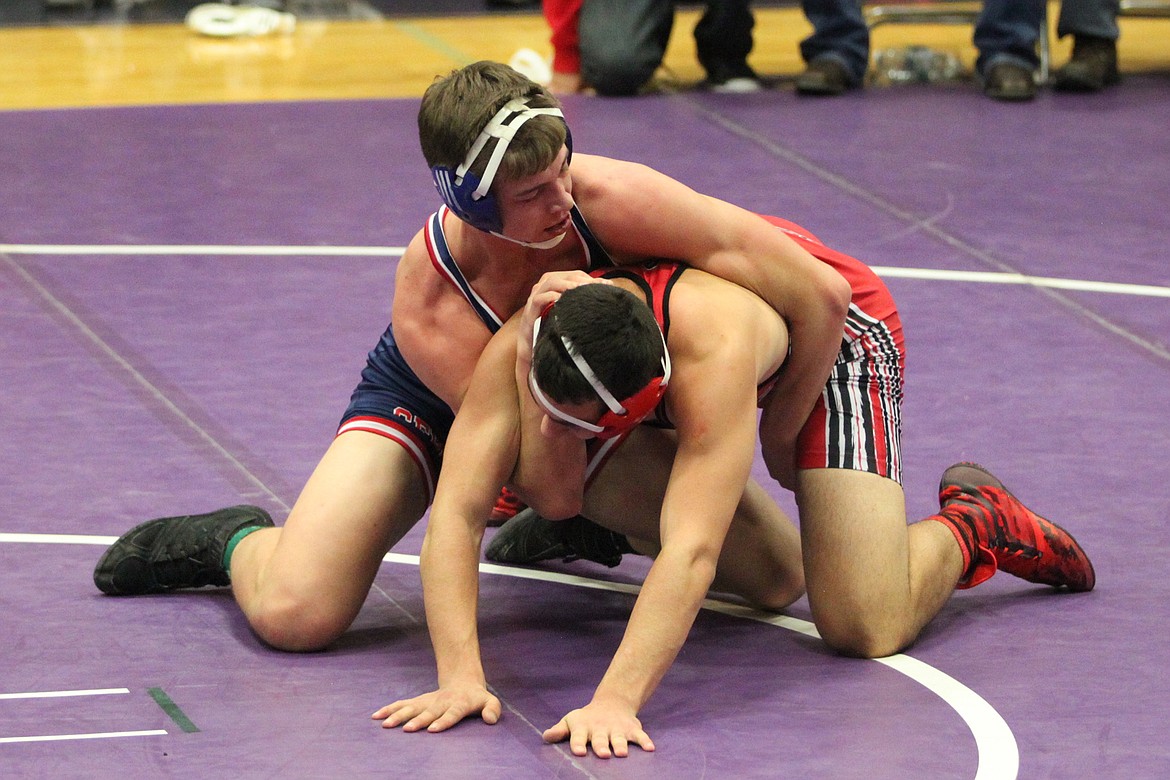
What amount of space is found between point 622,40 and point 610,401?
18.1 ft

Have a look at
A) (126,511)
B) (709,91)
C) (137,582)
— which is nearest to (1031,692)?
(137,582)

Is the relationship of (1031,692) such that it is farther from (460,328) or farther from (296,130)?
(296,130)

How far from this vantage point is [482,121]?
313cm

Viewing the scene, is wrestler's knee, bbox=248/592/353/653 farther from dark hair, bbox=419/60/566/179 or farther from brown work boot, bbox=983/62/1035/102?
brown work boot, bbox=983/62/1035/102

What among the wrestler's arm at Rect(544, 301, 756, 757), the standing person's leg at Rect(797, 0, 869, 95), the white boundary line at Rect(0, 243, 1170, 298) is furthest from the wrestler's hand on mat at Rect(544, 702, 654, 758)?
the standing person's leg at Rect(797, 0, 869, 95)

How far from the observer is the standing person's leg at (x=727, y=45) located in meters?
8.55

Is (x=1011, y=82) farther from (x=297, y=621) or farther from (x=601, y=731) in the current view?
(x=601, y=731)

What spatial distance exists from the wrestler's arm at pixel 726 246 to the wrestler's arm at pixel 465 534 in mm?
296

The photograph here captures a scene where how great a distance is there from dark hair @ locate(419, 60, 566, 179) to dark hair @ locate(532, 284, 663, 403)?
0.86ft

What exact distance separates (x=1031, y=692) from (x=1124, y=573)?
24.6 inches

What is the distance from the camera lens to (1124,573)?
3.74 metres

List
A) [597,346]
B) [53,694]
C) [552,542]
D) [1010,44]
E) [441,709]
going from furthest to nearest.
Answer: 1. [1010,44]
2. [552,542]
3. [53,694]
4. [441,709]
5. [597,346]

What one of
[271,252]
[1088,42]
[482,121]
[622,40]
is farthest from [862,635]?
[1088,42]

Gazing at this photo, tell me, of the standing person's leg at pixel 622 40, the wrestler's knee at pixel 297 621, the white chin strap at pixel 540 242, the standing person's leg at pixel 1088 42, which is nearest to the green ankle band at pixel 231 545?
the wrestler's knee at pixel 297 621
